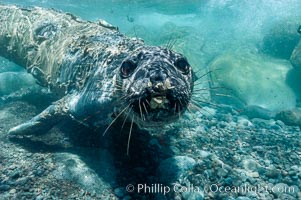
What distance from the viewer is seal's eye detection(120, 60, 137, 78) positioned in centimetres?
351

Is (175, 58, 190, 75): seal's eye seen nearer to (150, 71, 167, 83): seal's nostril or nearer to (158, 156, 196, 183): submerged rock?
(150, 71, 167, 83): seal's nostril

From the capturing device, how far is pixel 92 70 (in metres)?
4.69

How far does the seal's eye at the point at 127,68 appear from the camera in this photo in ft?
11.5

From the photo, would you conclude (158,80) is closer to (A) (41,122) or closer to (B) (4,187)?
(B) (4,187)

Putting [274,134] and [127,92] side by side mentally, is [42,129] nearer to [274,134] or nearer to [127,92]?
[127,92]

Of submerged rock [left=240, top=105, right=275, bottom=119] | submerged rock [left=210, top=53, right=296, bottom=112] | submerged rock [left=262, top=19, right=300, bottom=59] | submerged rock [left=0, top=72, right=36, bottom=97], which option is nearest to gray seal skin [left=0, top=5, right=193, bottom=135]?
submerged rock [left=0, top=72, right=36, bottom=97]

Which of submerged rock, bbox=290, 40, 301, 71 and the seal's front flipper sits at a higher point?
submerged rock, bbox=290, 40, 301, 71

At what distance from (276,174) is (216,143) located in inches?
54.6

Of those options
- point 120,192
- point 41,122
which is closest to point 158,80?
point 120,192

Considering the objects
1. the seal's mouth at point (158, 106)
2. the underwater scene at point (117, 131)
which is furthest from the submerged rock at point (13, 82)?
the seal's mouth at point (158, 106)

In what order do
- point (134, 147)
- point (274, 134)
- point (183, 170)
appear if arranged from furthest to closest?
point (274, 134) → point (134, 147) → point (183, 170)

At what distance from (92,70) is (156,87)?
7.33 feet

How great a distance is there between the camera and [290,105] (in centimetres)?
1145

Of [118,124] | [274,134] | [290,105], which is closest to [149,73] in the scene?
[118,124]
